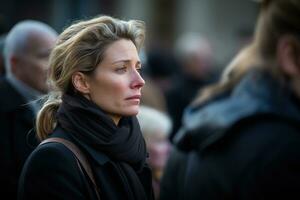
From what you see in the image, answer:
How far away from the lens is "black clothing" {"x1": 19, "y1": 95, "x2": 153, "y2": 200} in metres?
2.71

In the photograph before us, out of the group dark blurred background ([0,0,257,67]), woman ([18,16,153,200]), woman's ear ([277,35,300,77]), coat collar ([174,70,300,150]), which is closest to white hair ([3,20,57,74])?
coat collar ([174,70,300,150])

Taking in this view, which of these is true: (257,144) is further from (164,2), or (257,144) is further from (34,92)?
(164,2)

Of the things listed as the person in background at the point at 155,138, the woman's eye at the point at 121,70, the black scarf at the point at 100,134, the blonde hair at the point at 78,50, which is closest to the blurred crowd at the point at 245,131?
the blonde hair at the point at 78,50

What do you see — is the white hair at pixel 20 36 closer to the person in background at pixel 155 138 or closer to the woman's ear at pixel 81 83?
the person in background at pixel 155 138

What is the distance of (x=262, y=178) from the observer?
2.80 meters

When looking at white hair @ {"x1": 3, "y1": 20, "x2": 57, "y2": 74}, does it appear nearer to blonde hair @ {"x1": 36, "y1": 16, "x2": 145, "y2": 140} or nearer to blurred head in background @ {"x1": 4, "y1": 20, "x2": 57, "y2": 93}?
blurred head in background @ {"x1": 4, "y1": 20, "x2": 57, "y2": 93}

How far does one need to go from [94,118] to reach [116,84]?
15 centimetres

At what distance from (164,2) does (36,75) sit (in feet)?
57.1

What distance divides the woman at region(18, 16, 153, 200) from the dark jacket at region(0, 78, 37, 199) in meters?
0.83

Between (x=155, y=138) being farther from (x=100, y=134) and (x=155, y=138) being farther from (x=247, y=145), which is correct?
(x=100, y=134)

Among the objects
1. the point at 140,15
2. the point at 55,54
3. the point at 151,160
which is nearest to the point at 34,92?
the point at 151,160

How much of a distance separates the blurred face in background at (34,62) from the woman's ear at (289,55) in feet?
5.94

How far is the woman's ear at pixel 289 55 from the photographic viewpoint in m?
2.93

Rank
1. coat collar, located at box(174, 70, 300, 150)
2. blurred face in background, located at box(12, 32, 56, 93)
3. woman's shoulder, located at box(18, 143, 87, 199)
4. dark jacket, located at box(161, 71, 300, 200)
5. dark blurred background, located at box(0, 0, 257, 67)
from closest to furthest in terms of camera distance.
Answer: woman's shoulder, located at box(18, 143, 87, 199)
dark jacket, located at box(161, 71, 300, 200)
coat collar, located at box(174, 70, 300, 150)
blurred face in background, located at box(12, 32, 56, 93)
dark blurred background, located at box(0, 0, 257, 67)
